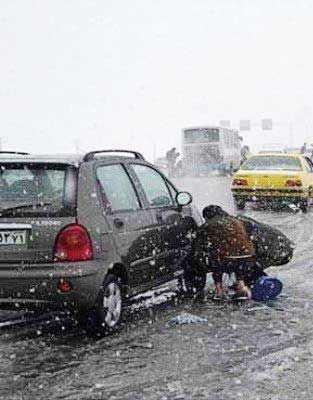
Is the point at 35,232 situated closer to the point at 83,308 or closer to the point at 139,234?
the point at 83,308

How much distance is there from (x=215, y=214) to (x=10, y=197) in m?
2.64

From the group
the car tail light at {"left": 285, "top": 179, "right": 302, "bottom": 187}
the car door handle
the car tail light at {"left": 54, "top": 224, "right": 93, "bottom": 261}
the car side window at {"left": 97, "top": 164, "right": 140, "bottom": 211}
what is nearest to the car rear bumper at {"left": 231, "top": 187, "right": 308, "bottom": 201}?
the car tail light at {"left": 285, "top": 179, "right": 302, "bottom": 187}

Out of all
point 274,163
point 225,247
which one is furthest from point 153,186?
point 274,163

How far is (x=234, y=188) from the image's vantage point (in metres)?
19.5

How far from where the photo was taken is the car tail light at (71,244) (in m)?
5.92

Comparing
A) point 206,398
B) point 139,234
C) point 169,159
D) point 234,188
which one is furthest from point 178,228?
point 169,159

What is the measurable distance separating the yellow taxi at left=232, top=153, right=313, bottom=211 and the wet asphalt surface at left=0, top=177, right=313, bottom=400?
10785 mm

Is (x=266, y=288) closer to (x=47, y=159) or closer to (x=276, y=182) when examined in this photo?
(x=47, y=159)

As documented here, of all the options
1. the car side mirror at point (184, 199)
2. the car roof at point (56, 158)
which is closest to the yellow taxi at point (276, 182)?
the car side mirror at point (184, 199)

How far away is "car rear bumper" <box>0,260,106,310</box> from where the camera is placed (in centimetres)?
586

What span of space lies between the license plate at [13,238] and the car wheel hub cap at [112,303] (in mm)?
848

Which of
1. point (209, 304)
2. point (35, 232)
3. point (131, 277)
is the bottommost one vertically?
point (209, 304)

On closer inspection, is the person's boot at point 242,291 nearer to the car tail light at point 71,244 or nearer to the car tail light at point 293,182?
the car tail light at point 71,244

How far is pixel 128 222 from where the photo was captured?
6.72m
